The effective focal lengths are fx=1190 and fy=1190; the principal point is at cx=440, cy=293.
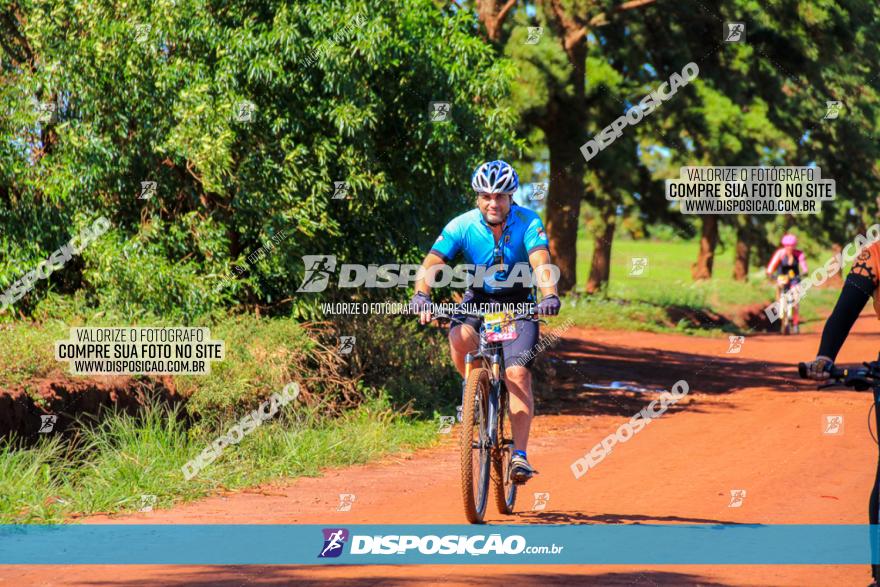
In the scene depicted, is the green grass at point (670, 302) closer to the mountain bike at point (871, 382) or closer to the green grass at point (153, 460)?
the green grass at point (153, 460)

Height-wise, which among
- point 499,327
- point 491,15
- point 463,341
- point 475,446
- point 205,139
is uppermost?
point 491,15

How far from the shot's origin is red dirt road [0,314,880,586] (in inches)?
270

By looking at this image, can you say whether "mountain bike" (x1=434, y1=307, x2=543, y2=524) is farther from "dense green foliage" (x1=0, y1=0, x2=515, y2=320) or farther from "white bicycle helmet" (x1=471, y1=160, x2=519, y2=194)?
A: "dense green foliage" (x1=0, y1=0, x2=515, y2=320)

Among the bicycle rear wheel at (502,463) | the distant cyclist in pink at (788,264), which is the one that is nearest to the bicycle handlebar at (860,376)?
the bicycle rear wheel at (502,463)

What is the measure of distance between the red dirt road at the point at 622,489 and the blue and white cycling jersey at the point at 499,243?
1767 mm

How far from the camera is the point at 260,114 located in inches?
517

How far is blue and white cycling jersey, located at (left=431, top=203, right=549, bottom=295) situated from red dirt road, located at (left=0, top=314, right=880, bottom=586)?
177cm

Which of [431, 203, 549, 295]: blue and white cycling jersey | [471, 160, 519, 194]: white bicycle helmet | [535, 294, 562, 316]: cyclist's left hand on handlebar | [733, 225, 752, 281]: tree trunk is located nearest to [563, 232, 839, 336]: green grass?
[733, 225, 752, 281]: tree trunk

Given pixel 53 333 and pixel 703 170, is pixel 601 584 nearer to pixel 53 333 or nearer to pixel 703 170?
pixel 53 333

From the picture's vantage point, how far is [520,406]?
27.6 ft

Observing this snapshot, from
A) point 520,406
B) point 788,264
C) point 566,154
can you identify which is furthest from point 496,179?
point 566,154

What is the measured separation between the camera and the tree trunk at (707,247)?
150 ft

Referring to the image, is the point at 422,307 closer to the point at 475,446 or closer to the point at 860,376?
the point at 475,446

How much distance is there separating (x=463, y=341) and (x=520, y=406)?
61 cm
